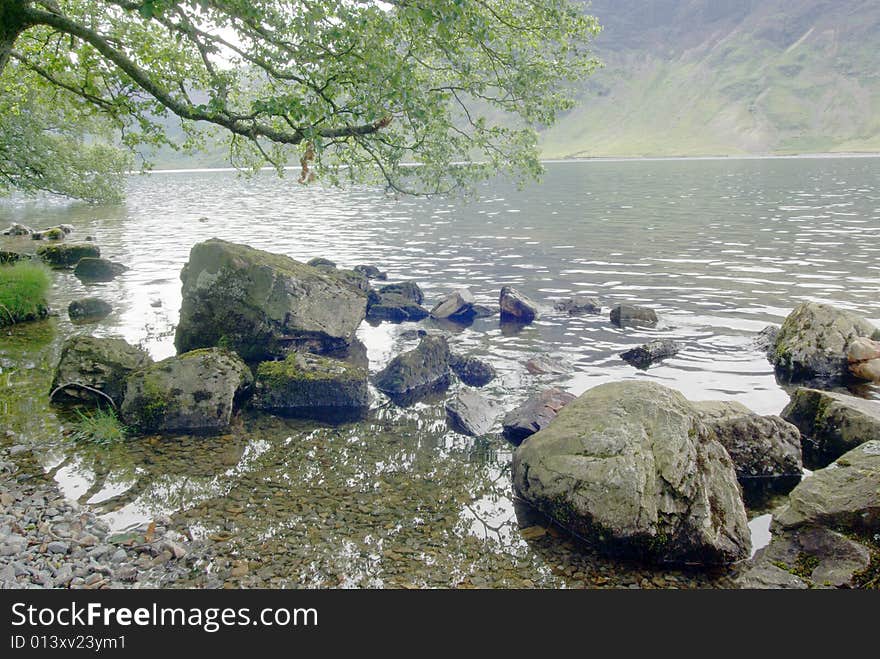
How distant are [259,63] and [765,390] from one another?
16629 millimetres

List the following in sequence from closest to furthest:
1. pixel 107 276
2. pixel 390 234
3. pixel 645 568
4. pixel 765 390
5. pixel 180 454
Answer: pixel 645 568 < pixel 180 454 < pixel 765 390 < pixel 107 276 < pixel 390 234

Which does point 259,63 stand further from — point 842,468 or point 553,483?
point 842,468

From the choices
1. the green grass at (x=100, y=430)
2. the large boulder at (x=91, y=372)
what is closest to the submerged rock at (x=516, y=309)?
the large boulder at (x=91, y=372)

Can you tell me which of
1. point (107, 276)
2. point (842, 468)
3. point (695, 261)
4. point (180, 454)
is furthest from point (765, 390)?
point (107, 276)

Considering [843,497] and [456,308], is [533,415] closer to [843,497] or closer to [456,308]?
[843,497]

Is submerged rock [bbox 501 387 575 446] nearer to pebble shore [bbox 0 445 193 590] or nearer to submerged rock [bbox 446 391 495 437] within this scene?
submerged rock [bbox 446 391 495 437]

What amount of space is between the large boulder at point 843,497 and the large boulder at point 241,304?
14.5 metres

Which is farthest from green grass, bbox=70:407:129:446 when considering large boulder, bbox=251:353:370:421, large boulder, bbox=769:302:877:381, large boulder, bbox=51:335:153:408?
large boulder, bbox=769:302:877:381

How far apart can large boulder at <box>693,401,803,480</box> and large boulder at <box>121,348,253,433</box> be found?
11.3 meters

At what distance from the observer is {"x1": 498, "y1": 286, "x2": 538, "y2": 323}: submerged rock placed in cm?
2617

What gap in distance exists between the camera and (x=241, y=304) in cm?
1930

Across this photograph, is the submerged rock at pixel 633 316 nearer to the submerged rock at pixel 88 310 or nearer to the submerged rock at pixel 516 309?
the submerged rock at pixel 516 309

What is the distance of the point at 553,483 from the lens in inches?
439

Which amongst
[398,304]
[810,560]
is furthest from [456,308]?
[810,560]
